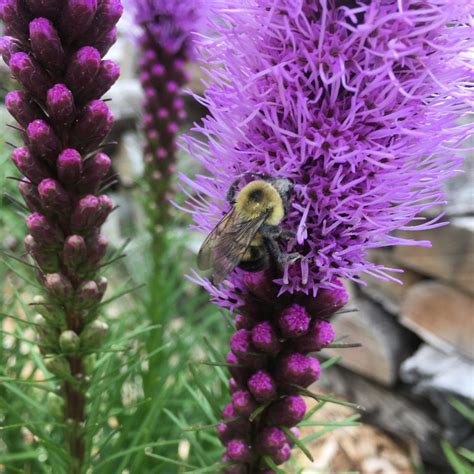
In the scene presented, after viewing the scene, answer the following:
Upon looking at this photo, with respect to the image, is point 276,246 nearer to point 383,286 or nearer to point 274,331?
point 274,331

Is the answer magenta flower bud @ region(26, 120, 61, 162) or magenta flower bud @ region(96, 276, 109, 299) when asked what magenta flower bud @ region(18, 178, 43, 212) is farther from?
magenta flower bud @ region(96, 276, 109, 299)

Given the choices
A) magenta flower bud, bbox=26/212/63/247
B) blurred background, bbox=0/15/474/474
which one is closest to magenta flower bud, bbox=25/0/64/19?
magenta flower bud, bbox=26/212/63/247

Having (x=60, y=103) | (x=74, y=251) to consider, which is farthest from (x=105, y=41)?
(x=74, y=251)

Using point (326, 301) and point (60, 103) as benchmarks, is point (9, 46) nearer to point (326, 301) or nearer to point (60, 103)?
point (60, 103)

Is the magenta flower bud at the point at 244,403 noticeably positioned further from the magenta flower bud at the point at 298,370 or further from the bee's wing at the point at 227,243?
the bee's wing at the point at 227,243

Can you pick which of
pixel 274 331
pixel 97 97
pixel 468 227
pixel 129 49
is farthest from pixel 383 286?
pixel 129 49

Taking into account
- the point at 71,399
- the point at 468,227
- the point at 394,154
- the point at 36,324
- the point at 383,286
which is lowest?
the point at 383,286

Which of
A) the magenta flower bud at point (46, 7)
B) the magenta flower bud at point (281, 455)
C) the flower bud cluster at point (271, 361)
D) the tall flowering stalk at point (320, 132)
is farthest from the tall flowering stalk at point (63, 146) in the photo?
the magenta flower bud at point (281, 455)
